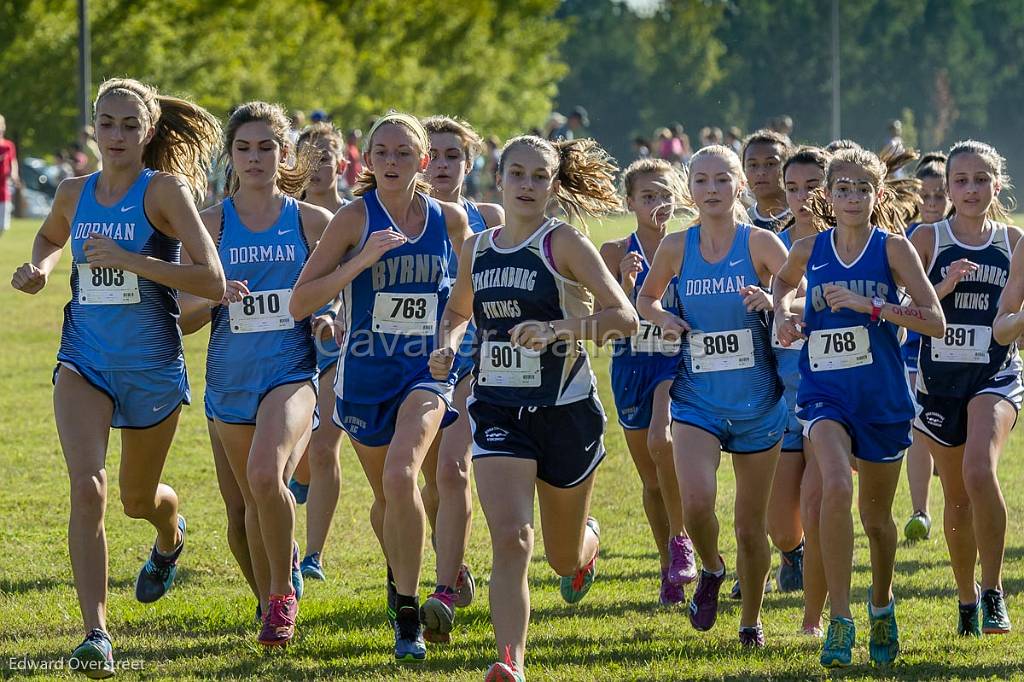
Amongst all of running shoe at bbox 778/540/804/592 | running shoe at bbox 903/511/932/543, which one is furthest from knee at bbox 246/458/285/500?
running shoe at bbox 903/511/932/543

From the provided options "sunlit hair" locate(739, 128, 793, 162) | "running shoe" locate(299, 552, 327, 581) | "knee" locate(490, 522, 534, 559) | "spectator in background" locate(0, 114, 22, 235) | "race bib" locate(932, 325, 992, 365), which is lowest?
"running shoe" locate(299, 552, 327, 581)

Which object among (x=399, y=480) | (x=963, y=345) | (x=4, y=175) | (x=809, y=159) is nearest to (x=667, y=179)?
(x=809, y=159)

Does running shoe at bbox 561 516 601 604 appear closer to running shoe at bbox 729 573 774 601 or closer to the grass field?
the grass field

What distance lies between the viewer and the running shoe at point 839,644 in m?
5.46

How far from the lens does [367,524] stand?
339 inches

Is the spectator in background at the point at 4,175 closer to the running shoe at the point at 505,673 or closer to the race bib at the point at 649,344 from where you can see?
the race bib at the point at 649,344

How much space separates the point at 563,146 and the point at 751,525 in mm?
1712

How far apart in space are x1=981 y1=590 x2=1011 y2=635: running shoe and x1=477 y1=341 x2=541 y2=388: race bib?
2203 mm

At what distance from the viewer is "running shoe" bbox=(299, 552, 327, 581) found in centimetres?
724

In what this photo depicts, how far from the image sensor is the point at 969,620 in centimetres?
610

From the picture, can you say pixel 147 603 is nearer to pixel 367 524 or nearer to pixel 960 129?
pixel 367 524

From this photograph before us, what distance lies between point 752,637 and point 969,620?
93 cm

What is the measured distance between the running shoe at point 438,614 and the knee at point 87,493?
1.29 metres

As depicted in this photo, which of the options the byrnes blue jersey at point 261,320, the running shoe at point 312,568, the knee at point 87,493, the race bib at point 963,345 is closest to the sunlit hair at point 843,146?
the race bib at point 963,345
